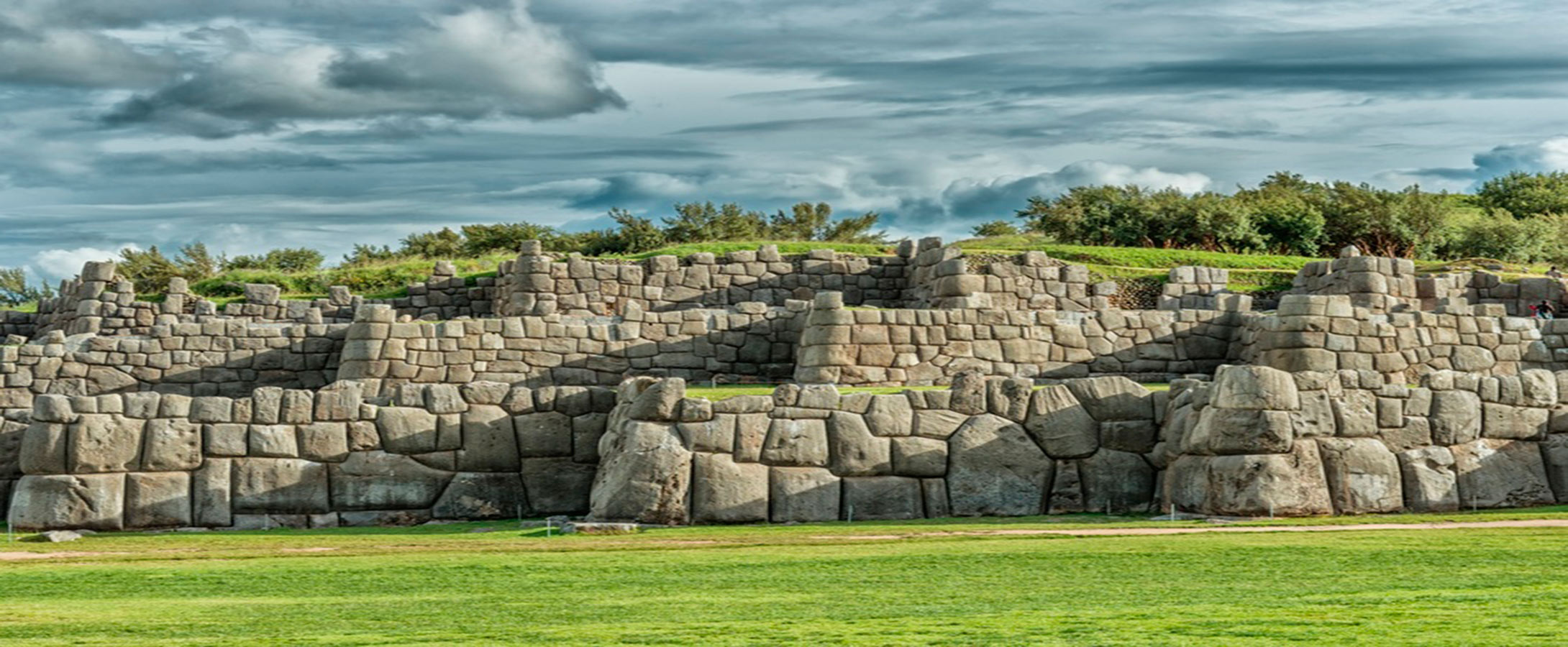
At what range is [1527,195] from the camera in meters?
64.3

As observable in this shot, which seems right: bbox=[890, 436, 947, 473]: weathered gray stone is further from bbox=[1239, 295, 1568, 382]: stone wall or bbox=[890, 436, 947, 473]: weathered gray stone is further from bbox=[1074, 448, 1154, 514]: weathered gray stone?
bbox=[1239, 295, 1568, 382]: stone wall

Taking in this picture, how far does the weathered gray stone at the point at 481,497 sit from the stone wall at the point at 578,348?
7996 mm

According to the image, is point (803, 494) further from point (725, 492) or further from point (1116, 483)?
point (1116, 483)

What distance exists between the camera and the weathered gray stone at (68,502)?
1989cm

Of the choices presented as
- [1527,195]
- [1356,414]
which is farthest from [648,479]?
[1527,195]

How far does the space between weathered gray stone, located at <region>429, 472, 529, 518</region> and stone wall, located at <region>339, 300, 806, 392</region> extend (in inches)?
315

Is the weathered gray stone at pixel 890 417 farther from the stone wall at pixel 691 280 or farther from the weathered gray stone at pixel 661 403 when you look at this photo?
the stone wall at pixel 691 280

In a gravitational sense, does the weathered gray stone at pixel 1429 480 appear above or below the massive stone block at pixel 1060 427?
below

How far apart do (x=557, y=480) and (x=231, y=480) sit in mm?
3446

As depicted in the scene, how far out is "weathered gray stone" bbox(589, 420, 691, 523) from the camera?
19266 mm

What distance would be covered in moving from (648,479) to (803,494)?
64.9 inches

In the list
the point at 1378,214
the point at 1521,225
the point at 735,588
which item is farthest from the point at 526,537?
the point at 1521,225

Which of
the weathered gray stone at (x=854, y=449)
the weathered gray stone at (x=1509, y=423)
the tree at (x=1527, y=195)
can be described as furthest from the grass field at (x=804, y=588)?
the tree at (x=1527, y=195)

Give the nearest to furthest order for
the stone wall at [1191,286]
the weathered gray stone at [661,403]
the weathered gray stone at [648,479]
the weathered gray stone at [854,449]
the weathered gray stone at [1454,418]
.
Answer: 1. the weathered gray stone at [648,479]
2. the weathered gray stone at [661,403]
3. the weathered gray stone at [854,449]
4. the weathered gray stone at [1454,418]
5. the stone wall at [1191,286]
